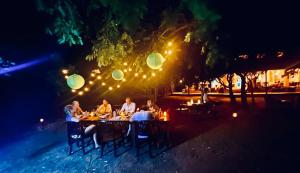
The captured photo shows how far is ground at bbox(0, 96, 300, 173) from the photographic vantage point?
6.09 meters

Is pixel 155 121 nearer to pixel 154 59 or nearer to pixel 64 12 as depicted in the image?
pixel 154 59

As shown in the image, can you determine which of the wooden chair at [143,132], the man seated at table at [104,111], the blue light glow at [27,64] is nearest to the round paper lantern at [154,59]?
the wooden chair at [143,132]

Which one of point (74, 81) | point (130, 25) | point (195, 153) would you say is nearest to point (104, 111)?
point (74, 81)

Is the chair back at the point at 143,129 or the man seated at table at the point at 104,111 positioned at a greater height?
the man seated at table at the point at 104,111

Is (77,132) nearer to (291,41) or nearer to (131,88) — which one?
Answer: (291,41)

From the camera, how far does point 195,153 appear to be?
707 cm

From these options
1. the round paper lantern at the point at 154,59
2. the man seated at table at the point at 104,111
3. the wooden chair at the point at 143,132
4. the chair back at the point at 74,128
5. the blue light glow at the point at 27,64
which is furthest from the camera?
the blue light glow at the point at 27,64

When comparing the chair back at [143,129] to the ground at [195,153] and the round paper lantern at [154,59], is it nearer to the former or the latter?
the ground at [195,153]

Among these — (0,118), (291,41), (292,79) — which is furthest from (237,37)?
(292,79)

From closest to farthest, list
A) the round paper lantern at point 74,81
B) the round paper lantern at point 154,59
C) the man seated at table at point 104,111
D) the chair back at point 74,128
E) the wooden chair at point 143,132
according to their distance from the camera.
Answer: the round paper lantern at point 154,59, the round paper lantern at point 74,81, the wooden chair at point 143,132, the chair back at point 74,128, the man seated at table at point 104,111

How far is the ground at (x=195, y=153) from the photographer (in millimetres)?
6094

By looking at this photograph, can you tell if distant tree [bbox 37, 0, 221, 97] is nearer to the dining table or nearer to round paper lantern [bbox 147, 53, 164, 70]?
round paper lantern [bbox 147, 53, 164, 70]

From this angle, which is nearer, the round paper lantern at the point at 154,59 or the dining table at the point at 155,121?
the round paper lantern at the point at 154,59

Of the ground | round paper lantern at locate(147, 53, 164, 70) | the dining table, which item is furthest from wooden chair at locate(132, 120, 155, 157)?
round paper lantern at locate(147, 53, 164, 70)
